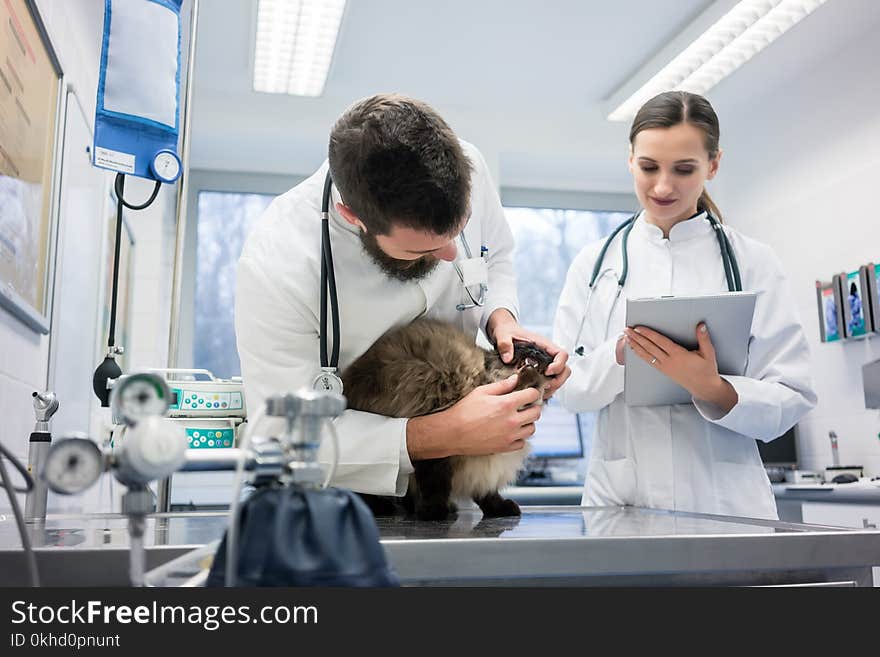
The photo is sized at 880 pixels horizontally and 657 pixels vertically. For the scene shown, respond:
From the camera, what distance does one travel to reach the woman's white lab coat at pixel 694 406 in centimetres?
171

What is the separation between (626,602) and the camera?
604mm

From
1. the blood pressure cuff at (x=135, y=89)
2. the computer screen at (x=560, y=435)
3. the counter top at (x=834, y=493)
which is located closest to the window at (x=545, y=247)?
the computer screen at (x=560, y=435)

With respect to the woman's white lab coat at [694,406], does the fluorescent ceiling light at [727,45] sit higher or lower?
higher

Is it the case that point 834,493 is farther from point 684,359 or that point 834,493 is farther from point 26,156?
point 26,156

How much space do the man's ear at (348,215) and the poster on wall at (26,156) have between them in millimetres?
727

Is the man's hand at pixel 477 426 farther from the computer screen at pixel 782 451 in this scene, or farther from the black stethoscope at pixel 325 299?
the computer screen at pixel 782 451

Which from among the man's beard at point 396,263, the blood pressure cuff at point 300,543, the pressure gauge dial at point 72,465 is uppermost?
the man's beard at point 396,263

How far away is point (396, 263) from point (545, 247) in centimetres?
432

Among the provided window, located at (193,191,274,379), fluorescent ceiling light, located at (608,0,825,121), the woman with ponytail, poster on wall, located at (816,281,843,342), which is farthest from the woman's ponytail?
window, located at (193,191,274,379)

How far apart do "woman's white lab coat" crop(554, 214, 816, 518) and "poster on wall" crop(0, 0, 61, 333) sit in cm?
128

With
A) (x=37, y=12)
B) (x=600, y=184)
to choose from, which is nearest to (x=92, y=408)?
(x=37, y=12)

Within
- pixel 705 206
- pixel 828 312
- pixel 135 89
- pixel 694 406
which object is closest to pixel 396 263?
pixel 135 89

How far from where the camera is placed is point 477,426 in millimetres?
1235

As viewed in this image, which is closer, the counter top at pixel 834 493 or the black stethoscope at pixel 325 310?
the black stethoscope at pixel 325 310
